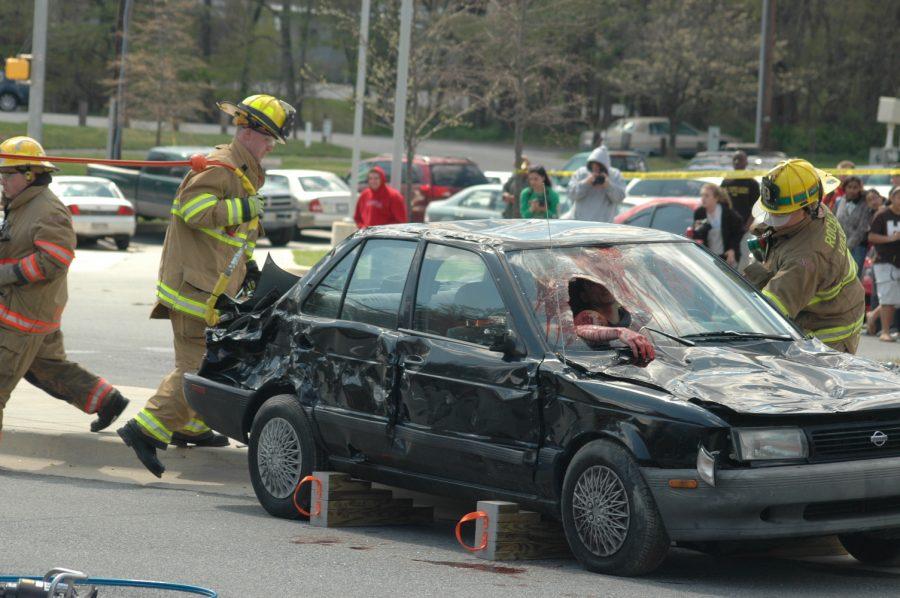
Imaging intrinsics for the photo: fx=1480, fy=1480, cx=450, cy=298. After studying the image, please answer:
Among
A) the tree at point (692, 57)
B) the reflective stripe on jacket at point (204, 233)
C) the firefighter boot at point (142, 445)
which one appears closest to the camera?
the firefighter boot at point (142, 445)

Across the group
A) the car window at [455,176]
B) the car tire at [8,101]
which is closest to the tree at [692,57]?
the car tire at [8,101]

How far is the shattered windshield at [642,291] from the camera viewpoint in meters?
6.70

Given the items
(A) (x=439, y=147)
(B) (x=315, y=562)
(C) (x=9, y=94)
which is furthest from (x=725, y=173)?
(A) (x=439, y=147)

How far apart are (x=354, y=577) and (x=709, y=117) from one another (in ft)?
195

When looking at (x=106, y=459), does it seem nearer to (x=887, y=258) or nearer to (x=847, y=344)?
(x=847, y=344)

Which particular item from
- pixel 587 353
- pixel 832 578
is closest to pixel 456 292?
pixel 587 353

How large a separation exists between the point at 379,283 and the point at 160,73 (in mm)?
38905

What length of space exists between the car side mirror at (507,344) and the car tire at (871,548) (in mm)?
1705

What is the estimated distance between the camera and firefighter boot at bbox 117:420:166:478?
8.54m

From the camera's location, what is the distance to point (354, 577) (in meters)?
6.17

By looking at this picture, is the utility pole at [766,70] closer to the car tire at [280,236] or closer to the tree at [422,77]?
Result: the tree at [422,77]

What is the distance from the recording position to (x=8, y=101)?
174ft

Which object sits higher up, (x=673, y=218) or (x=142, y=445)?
(x=673, y=218)

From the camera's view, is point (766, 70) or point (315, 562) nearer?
point (315, 562)
